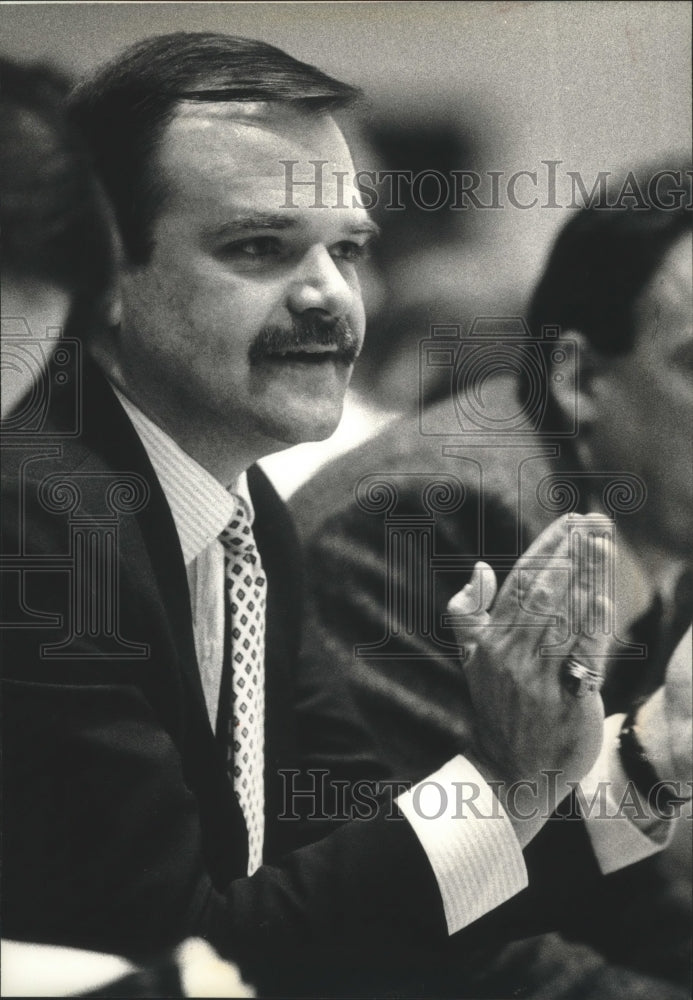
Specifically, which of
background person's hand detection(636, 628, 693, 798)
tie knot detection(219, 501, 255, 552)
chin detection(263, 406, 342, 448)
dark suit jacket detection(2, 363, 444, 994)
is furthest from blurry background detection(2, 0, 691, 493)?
background person's hand detection(636, 628, 693, 798)

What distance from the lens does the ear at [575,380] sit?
3291 mm

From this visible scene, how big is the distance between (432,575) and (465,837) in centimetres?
66

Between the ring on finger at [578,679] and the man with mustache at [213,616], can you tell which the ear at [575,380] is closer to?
the man with mustache at [213,616]

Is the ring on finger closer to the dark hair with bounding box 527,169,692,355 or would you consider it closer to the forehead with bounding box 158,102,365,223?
the dark hair with bounding box 527,169,692,355

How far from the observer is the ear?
3.29 meters

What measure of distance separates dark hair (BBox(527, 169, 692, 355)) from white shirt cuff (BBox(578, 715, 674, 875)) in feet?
3.34

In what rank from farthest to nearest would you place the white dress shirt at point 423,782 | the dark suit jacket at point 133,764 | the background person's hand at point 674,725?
the background person's hand at point 674,725
the white dress shirt at point 423,782
the dark suit jacket at point 133,764

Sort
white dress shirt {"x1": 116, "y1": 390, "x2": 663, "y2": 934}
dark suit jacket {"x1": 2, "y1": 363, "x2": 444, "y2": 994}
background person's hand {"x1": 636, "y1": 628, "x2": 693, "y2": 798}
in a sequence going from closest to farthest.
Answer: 1. dark suit jacket {"x1": 2, "y1": 363, "x2": 444, "y2": 994}
2. white dress shirt {"x1": 116, "y1": 390, "x2": 663, "y2": 934}
3. background person's hand {"x1": 636, "y1": 628, "x2": 693, "y2": 798}

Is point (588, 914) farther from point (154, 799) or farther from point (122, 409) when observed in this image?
point (122, 409)

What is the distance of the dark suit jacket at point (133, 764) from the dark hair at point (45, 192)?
0.29 metres

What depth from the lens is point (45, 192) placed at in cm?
320

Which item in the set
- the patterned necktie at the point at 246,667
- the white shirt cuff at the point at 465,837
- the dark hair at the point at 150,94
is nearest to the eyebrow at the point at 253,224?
the dark hair at the point at 150,94

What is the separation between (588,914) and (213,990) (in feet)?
3.21

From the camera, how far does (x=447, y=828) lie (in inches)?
126
